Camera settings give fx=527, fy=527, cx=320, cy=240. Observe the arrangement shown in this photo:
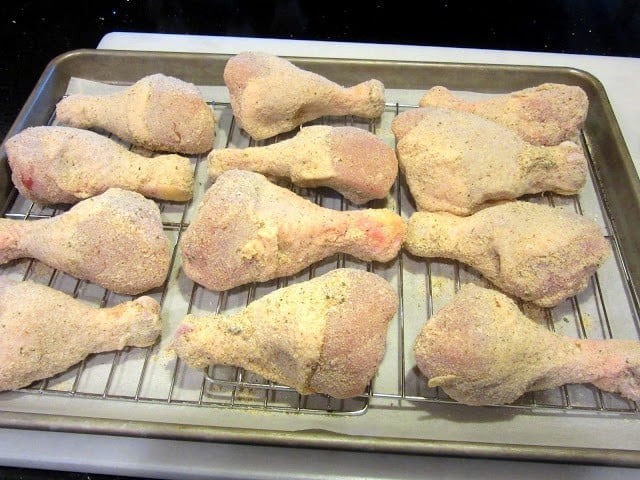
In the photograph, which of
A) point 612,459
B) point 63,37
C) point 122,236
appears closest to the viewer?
point 612,459

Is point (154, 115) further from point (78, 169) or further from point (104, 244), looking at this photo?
point (104, 244)

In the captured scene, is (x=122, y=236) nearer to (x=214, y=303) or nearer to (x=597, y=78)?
(x=214, y=303)

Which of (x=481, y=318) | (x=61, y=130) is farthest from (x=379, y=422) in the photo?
(x=61, y=130)

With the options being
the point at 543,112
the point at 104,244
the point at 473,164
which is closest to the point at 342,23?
the point at 543,112

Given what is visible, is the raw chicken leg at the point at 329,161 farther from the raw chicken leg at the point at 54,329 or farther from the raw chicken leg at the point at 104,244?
the raw chicken leg at the point at 54,329

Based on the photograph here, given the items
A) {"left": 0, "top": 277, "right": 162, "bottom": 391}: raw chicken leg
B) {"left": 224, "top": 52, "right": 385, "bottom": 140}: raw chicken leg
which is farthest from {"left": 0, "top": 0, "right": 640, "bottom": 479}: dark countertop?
{"left": 0, "top": 277, "right": 162, "bottom": 391}: raw chicken leg

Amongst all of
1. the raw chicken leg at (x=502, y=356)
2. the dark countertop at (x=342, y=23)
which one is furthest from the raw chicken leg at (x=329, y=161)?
the dark countertop at (x=342, y=23)
